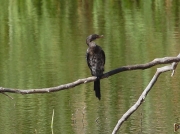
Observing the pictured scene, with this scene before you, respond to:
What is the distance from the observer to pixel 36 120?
801 cm

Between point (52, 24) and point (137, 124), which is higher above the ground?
point (52, 24)

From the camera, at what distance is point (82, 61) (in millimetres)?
11234

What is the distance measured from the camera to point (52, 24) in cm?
1605

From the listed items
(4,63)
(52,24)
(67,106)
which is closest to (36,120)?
(67,106)

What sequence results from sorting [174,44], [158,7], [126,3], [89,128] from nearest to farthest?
[89,128] → [174,44] → [158,7] → [126,3]

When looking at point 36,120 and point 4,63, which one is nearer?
point 36,120

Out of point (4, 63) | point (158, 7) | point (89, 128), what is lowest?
point (89, 128)

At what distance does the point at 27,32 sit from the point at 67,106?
20.9 feet

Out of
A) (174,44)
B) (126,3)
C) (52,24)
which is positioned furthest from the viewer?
(126,3)

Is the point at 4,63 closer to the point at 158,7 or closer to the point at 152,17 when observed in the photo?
the point at 152,17

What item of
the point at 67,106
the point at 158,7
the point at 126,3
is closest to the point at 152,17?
the point at 158,7

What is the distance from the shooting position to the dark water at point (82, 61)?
7918 millimetres

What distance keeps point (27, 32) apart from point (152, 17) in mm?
3189

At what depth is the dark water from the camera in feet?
26.0
